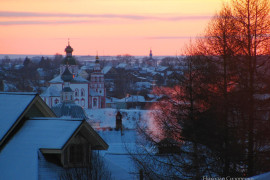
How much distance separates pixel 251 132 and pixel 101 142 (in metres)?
4.08

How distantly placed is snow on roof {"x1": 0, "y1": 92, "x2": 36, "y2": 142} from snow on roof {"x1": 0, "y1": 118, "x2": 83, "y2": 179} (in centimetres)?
28

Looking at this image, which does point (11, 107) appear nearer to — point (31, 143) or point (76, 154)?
point (31, 143)

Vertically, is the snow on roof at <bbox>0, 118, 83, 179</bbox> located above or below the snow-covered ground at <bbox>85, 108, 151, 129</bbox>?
above

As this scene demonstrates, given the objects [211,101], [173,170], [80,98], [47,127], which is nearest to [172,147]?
[173,170]

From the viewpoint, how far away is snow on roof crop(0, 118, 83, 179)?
10922 mm

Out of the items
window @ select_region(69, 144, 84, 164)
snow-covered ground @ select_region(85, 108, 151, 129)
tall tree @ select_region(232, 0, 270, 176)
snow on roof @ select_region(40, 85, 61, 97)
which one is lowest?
snow-covered ground @ select_region(85, 108, 151, 129)

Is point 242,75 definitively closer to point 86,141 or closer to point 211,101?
point 211,101

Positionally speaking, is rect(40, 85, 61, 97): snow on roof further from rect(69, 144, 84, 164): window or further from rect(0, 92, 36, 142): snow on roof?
rect(69, 144, 84, 164): window

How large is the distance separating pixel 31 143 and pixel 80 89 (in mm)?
85982

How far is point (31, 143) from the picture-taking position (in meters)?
11.4

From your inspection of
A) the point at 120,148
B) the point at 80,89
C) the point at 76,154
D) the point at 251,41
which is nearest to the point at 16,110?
the point at 76,154

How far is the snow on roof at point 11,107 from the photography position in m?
11.7

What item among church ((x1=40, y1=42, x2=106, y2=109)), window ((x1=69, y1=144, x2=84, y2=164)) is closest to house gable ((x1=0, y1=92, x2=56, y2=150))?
window ((x1=69, y1=144, x2=84, y2=164))

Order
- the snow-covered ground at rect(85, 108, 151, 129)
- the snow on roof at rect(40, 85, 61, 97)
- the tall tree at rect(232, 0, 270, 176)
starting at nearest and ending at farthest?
the tall tree at rect(232, 0, 270, 176), the snow-covered ground at rect(85, 108, 151, 129), the snow on roof at rect(40, 85, 61, 97)
